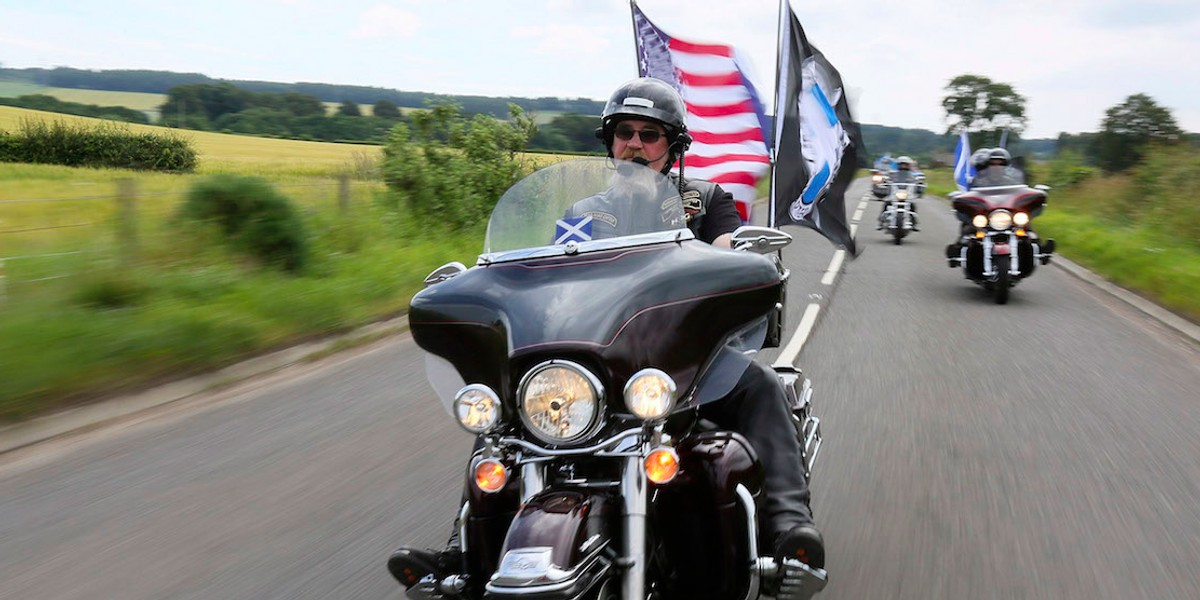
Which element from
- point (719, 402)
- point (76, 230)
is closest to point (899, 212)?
point (76, 230)

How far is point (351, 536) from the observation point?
414 cm

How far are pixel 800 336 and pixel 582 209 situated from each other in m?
6.17

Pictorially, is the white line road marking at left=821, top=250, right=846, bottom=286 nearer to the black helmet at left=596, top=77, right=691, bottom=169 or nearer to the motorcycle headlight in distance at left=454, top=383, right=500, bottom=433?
the black helmet at left=596, top=77, right=691, bottom=169

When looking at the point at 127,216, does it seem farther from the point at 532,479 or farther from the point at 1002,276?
the point at 1002,276

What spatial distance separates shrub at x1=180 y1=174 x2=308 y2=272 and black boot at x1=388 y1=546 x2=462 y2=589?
322 inches

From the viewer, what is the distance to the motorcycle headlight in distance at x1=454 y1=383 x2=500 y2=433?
2.46m

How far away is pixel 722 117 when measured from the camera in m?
8.32

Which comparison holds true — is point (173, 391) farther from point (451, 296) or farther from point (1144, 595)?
point (1144, 595)

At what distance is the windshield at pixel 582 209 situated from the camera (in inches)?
116

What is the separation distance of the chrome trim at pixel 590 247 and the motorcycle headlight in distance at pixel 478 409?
0.48 m

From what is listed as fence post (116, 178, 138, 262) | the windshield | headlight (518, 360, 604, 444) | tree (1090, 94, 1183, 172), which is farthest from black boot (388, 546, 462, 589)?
tree (1090, 94, 1183, 172)

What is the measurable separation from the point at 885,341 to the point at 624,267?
22.2ft

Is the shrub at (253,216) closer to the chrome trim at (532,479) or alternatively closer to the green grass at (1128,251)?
the chrome trim at (532,479)

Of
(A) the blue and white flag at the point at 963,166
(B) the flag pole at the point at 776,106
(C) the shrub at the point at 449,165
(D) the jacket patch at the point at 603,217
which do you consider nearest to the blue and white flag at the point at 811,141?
(B) the flag pole at the point at 776,106
